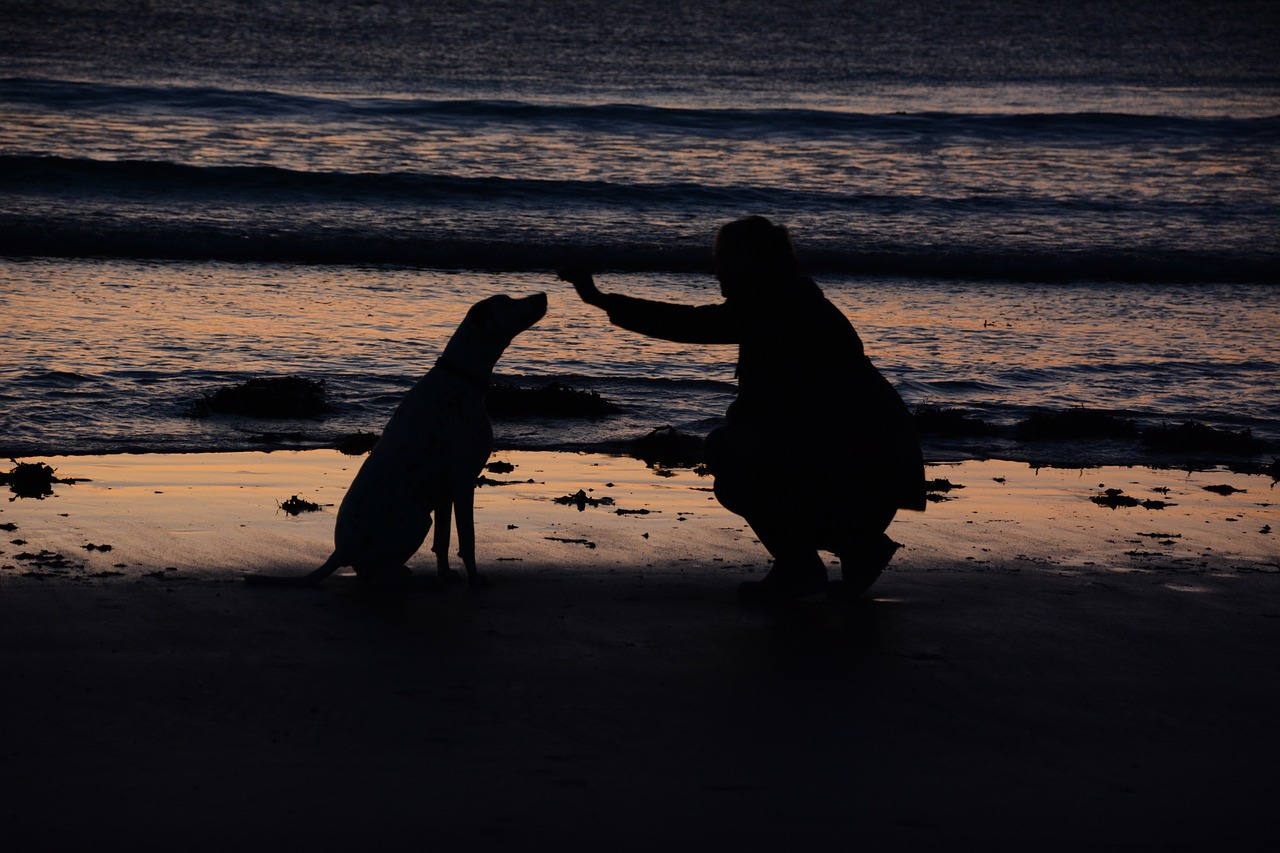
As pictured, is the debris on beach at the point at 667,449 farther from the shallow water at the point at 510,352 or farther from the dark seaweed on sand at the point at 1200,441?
the dark seaweed on sand at the point at 1200,441

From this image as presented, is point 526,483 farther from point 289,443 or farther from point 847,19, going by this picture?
point 847,19

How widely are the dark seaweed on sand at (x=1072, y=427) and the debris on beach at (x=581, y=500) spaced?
3.17 m

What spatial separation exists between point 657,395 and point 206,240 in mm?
8668

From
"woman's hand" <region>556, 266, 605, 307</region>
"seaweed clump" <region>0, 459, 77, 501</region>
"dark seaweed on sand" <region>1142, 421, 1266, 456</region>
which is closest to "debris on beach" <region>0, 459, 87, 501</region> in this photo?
"seaweed clump" <region>0, 459, 77, 501</region>

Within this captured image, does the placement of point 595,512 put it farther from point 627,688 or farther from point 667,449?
point 627,688

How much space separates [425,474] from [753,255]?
1.45m

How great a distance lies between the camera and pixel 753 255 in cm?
470

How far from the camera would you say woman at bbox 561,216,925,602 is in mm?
4781

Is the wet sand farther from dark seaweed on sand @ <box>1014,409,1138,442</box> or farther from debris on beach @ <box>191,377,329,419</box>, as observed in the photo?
dark seaweed on sand @ <box>1014,409,1138,442</box>

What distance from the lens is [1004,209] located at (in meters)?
19.9

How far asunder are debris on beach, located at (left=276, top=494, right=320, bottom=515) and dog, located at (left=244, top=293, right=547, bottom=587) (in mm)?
1154

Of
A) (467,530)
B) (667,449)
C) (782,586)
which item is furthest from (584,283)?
(667,449)

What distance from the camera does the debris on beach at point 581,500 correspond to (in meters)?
6.35

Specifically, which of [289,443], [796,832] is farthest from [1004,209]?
[796,832]
